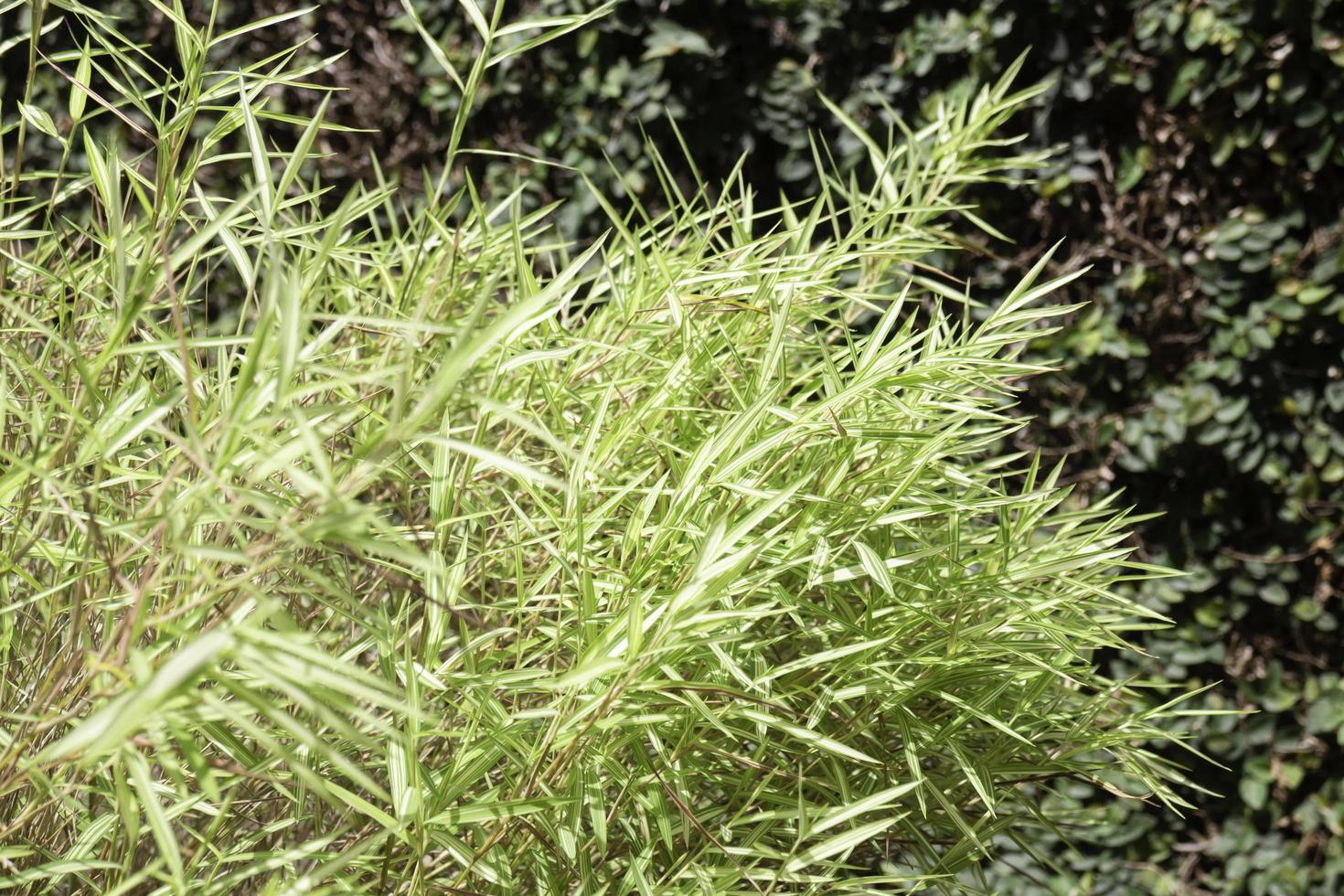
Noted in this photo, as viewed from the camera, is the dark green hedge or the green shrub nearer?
the green shrub

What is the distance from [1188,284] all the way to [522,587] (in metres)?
2.26

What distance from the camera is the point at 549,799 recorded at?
91cm

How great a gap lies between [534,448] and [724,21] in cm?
193

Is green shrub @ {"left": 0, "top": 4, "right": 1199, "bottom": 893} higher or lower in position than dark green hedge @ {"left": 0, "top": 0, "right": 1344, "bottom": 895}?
higher

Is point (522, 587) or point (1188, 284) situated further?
point (1188, 284)

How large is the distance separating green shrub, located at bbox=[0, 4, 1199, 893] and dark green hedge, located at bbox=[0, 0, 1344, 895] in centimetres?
142

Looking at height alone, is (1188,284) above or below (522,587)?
below

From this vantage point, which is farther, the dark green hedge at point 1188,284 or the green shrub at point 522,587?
the dark green hedge at point 1188,284

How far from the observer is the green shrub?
0.83 meters

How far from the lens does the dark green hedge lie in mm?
2611

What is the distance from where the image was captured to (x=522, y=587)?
1.11 m

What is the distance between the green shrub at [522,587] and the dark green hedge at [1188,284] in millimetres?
1422

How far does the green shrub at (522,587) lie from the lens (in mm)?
833

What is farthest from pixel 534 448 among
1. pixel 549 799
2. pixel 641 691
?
pixel 549 799
